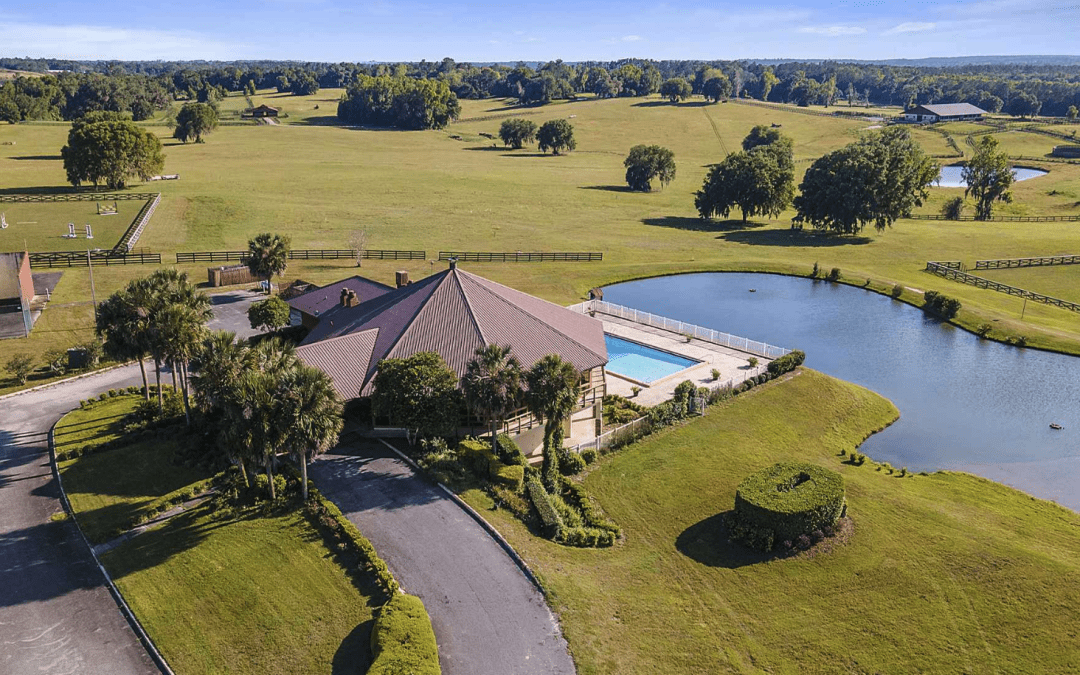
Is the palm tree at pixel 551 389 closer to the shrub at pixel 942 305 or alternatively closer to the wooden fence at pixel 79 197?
the shrub at pixel 942 305

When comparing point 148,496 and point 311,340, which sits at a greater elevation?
point 311,340

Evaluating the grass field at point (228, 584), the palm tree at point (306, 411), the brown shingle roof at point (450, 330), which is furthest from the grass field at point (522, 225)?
the palm tree at point (306, 411)

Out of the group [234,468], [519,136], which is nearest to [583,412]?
[234,468]

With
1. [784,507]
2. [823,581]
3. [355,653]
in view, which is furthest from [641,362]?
[355,653]

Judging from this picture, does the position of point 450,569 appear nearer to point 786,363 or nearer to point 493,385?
point 493,385

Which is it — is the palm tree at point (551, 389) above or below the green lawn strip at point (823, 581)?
Answer: above

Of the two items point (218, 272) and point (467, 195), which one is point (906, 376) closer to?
point (218, 272)
